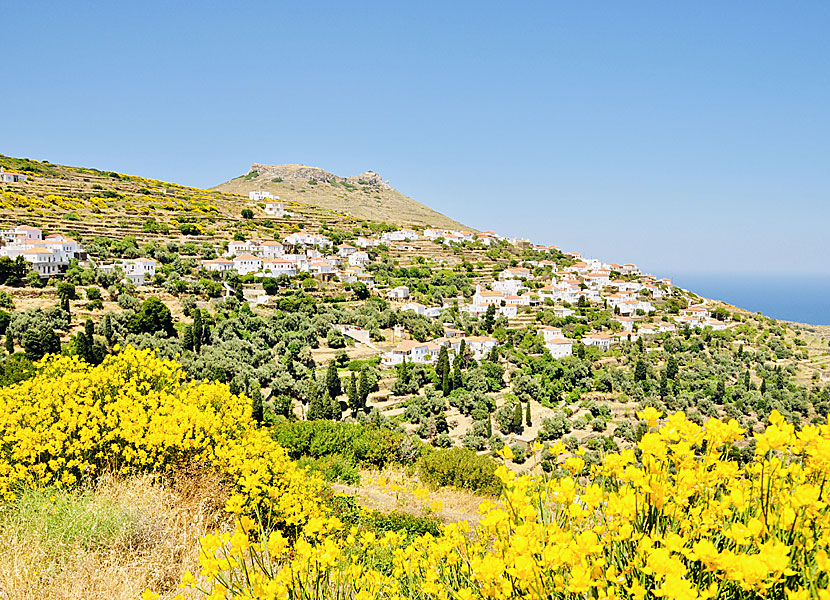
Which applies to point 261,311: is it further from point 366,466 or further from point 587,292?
point 587,292

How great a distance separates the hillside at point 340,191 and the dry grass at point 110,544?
101m

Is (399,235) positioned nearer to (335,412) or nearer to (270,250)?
(270,250)

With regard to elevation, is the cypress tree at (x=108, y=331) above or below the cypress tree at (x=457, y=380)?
above

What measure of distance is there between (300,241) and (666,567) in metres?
61.6

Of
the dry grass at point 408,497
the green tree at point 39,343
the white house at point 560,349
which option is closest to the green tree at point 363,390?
the green tree at point 39,343

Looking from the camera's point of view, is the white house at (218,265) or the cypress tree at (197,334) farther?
the white house at (218,265)

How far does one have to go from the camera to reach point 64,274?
37.3 m

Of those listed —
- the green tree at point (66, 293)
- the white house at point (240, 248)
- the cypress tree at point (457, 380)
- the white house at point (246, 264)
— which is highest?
the white house at point (240, 248)

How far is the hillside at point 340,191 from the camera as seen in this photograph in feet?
375

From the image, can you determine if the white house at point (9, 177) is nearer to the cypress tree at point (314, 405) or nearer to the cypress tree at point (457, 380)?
the cypress tree at point (314, 405)

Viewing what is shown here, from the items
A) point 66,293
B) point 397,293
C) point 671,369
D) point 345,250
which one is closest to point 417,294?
point 397,293

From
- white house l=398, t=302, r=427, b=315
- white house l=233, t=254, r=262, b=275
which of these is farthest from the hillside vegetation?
white house l=233, t=254, r=262, b=275

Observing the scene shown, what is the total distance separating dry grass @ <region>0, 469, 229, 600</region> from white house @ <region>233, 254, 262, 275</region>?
4436 cm

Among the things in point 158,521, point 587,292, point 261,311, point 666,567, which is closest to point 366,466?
point 158,521
